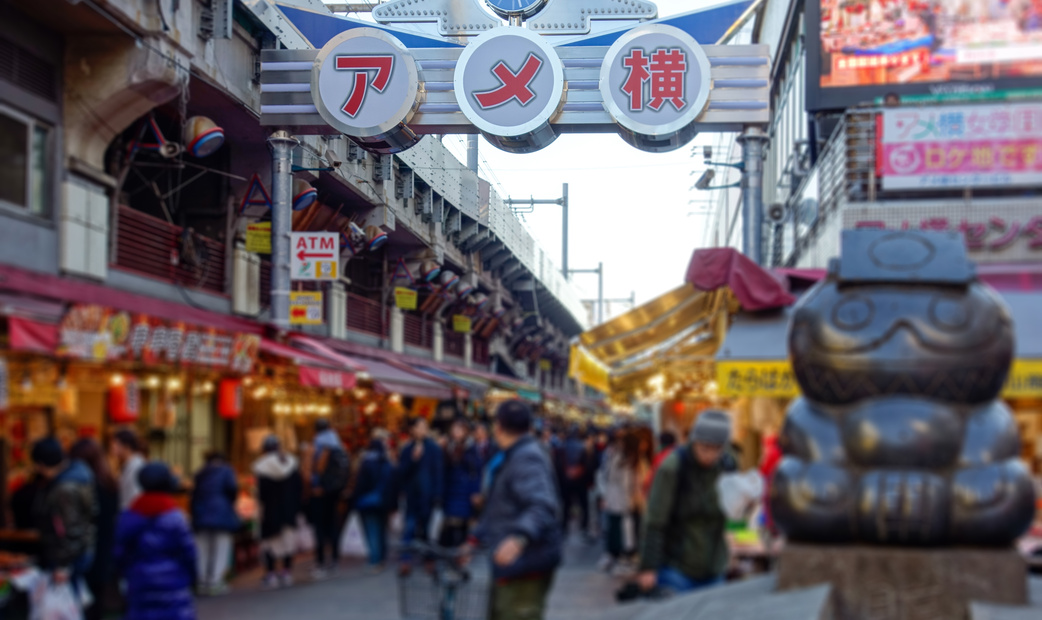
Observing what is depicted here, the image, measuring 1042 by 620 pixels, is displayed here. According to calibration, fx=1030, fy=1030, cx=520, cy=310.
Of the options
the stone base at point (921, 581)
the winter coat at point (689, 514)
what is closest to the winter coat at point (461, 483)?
the winter coat at point (689, 514)

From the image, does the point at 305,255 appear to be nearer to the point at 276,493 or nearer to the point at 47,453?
the point at 276,493

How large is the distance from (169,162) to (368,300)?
887cm

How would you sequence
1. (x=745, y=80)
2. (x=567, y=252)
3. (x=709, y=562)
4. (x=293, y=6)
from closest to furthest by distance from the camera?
(x=709, y=562), (x=745, y=80), (x=293, y=6), (x=567, y=252)

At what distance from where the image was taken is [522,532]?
222 inches

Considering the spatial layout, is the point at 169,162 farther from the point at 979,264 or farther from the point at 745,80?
the point at 979,264

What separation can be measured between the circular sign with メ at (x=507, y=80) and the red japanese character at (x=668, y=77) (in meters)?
1.39

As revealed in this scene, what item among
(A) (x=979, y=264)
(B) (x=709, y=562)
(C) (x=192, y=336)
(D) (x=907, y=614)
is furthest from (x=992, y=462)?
(C) (x=192, y=336)

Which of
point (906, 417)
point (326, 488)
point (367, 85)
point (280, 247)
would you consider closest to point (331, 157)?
point (367, 85)

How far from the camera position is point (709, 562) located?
266 inches

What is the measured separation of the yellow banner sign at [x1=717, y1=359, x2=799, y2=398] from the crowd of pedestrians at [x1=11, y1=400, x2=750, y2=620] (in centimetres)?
149

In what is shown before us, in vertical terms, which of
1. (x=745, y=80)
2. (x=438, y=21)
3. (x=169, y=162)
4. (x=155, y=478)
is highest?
(x=438, y=21)

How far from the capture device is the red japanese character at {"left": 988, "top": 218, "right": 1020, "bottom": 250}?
12.2 metres

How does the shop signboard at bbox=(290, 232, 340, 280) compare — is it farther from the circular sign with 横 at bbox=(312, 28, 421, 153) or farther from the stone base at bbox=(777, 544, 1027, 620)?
the stone base at bbox=(777, 544, 1027, 620)

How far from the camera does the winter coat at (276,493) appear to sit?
12273 millimetres
